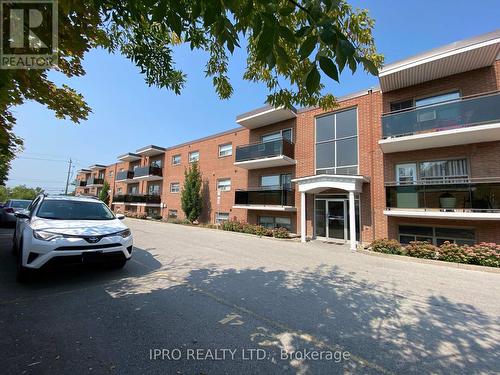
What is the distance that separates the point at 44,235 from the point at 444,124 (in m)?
13.3

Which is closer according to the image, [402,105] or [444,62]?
[444,62]

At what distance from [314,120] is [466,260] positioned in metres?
10.3

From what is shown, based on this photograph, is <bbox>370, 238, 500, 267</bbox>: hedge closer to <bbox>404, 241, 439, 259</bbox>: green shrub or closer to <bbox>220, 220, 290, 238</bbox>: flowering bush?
<bbox>404, 241, 439, 259</bbox>: green shrub

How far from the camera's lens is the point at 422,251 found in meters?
8.93

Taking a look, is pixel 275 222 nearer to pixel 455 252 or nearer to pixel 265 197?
pixel 265 197

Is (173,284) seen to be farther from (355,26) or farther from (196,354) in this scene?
(355,26)

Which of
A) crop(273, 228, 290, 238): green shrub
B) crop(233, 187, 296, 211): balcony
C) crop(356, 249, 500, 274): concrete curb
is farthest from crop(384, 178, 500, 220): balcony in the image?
crop(233, 187, 296, 211): balcony

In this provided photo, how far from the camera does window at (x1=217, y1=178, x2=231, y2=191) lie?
2015cm

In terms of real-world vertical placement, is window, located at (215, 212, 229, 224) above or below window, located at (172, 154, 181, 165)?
below

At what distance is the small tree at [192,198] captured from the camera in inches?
830

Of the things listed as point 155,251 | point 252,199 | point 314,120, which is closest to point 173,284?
point 155,251

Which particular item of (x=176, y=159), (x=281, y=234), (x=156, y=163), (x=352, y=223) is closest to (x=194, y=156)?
(x=176, y=159)

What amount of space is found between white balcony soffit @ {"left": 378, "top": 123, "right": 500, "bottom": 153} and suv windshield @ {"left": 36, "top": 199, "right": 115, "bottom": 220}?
11.3m

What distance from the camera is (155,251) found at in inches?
327
